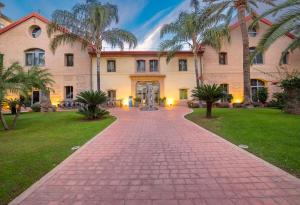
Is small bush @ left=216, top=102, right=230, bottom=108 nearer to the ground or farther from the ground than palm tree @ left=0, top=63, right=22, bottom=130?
nearer to the ground

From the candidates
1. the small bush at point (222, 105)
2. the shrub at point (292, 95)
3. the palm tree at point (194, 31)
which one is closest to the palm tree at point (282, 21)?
the shrub at point (292, 95)

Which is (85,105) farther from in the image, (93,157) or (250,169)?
(250,169)

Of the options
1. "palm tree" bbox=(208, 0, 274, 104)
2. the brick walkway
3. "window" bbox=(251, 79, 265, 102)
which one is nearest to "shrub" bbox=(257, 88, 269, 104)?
"window" bbox=(251, 79, 265, 102)

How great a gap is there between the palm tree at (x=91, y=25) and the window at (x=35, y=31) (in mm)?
5850

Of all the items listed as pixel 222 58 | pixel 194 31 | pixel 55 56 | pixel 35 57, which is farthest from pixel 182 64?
pixel 35 57

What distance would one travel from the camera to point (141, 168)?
4.79 m

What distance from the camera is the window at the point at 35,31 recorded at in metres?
23.5

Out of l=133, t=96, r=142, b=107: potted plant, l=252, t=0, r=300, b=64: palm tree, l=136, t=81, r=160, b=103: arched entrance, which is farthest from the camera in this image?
l=136, t=81, r=160, b=103: arched entrance

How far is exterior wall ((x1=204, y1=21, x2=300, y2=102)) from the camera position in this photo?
2409 centimetres

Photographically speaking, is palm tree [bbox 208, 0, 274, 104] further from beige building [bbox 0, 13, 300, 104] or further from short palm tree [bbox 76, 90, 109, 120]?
short palm tree [bbox 76, 90, 109, 120]

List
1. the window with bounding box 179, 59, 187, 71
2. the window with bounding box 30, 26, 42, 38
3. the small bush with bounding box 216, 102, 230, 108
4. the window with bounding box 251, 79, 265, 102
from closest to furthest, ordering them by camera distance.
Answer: the small bush with bounding box 216, 102, 230, 108 → the window with bounding box 30, 26, 42, 38 → the window with bounding box 179, 59, 187, 71 → the window with bounding box 251, 79, 265, 102

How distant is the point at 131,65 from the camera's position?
936 inches

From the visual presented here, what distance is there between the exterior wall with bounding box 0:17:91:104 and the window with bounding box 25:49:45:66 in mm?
419

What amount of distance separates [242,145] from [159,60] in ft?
61.0
